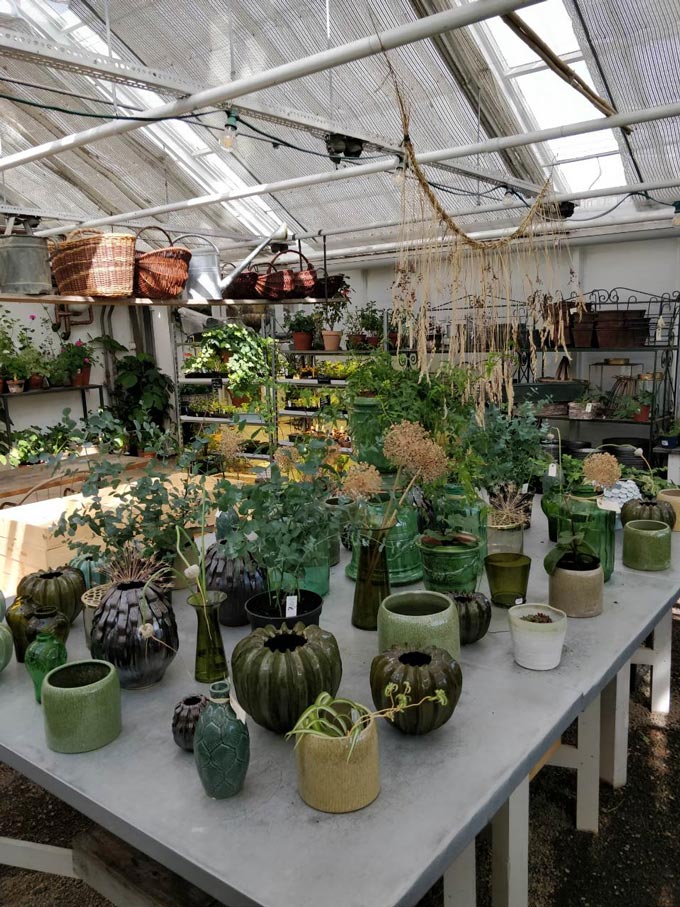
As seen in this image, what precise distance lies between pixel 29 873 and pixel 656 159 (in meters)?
4.84

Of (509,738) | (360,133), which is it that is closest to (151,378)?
(360,133)

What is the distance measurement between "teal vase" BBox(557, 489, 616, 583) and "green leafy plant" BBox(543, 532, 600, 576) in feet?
0.28

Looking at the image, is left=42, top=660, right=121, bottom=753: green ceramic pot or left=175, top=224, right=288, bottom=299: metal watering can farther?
left=175, top=224, right=288, bottom=299: metal watering can

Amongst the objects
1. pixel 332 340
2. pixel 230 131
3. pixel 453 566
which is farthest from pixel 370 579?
pixel 332 340

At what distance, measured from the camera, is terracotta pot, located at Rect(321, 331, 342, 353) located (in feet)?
19.2

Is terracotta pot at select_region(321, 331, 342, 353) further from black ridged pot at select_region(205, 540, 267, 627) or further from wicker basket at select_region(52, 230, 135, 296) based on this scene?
black ridged pot at select_region(205, 540, 267, 627)

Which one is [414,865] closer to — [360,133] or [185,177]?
[360,133]

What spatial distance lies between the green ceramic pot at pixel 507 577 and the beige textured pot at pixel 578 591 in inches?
3.1

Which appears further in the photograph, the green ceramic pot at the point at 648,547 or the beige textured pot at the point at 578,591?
the green ceramic pot at the point at 648,547

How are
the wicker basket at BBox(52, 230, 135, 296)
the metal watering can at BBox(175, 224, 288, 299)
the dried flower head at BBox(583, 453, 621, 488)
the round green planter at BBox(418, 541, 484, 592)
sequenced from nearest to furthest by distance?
the round green planter at BBox(418, 541, 484, 592) < the dried flower head at BBox(583, 453, 621, 488) < the wicker basket at BBox(52, 230, 135, 296) < the metal watering can at BBox(175, 224, 288, 299)

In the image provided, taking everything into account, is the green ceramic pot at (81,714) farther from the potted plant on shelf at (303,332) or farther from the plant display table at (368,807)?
the potted plant on shelf at (303,332)

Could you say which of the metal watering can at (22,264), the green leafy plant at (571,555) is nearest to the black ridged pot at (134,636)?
the green leafy plant at (571,555)

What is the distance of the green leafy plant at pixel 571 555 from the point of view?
5.91ft

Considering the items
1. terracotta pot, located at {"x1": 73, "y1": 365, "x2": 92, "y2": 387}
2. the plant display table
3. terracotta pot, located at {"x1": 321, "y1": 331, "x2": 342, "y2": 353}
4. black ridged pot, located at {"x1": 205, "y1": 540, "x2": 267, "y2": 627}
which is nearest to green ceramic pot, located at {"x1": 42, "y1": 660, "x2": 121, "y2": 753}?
the plant display table
